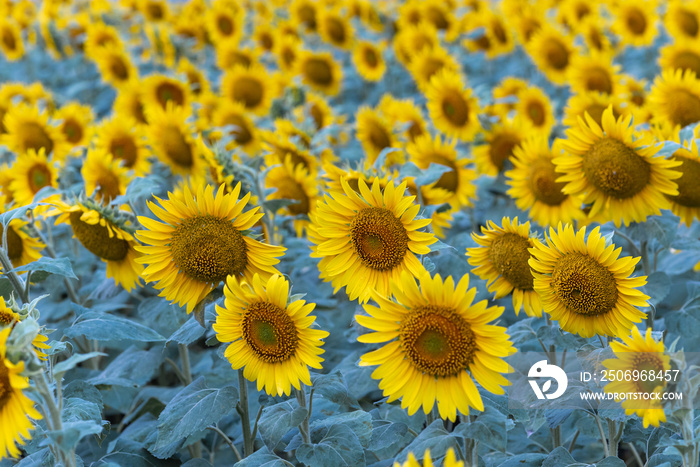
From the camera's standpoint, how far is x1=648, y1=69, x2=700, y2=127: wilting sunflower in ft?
10.5

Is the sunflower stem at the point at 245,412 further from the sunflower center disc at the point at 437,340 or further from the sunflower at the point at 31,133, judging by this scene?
the sunflower at the point at 31,133

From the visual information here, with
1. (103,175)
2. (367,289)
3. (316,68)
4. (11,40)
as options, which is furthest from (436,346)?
(11,40)

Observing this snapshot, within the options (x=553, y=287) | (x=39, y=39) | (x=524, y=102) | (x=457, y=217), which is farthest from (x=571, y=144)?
(x=39, y=39)

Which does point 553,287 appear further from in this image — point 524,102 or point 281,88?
point 281,88

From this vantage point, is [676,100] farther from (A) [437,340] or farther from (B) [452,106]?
(A) [437,340]

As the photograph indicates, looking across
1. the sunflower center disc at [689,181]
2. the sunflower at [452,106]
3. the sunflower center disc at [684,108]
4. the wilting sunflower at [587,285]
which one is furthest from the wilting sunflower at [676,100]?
the wilting sunflower at [587,285]

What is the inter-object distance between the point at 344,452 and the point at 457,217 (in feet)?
6.47

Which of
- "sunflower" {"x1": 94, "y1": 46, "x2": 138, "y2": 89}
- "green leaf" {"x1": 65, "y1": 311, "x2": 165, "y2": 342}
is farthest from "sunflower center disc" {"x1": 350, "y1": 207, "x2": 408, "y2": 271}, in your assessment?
"sunflower" {"x1": 94, "y1": 46, "x2": 138, "y2": 89}

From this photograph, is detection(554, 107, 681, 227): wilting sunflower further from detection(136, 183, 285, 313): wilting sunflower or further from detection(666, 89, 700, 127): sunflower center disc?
detection(136, 183, 285, 313): wilting sunflower

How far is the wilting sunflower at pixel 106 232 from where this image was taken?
2.36 meters

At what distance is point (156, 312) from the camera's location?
2498mm

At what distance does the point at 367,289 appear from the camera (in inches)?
78.3

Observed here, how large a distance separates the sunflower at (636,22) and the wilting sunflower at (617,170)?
3507 millimetres

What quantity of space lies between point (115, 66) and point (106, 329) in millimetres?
3938
